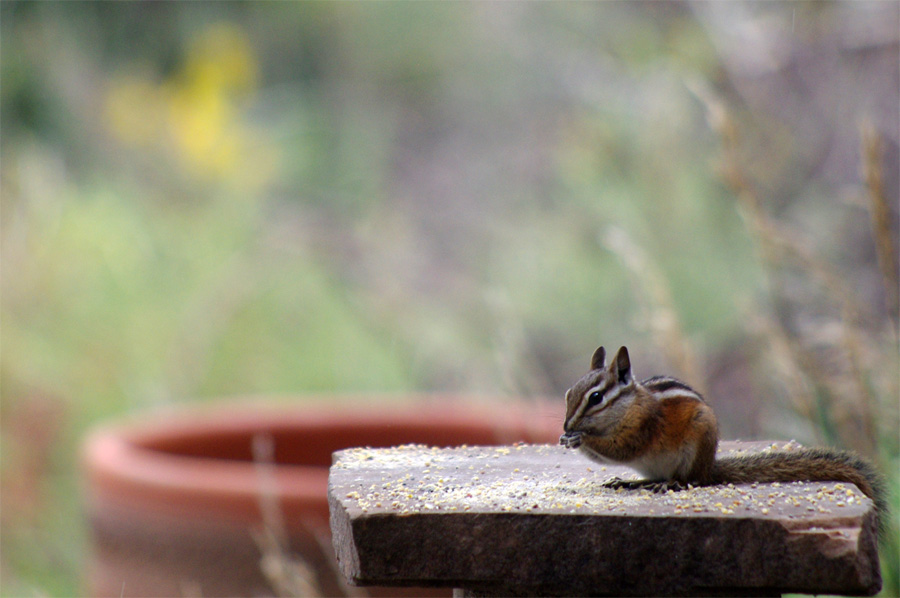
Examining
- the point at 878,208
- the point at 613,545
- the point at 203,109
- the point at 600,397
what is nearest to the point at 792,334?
the point at 878,208

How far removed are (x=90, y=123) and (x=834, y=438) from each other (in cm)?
855

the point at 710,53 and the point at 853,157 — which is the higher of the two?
the point at 710,53

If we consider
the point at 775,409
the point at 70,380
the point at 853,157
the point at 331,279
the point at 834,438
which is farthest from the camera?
the point at 331,279

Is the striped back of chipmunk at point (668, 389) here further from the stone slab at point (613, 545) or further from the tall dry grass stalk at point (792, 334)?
the tall dry grass stalk at point (792, 334)

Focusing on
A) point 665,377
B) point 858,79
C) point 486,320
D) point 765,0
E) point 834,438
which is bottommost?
point 486,320

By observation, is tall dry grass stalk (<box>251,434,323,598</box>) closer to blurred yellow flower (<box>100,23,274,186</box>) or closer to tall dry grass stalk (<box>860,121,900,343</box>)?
tall dry grass stalk (<box>860,121,900,343</box>)

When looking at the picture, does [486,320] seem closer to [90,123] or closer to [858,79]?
[858,79]

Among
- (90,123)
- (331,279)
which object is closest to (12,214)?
(331,279)

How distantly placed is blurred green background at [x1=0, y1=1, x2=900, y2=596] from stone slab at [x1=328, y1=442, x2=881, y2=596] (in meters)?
1.02

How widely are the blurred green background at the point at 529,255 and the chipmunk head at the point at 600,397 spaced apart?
929 millimetres

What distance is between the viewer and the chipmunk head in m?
1.53

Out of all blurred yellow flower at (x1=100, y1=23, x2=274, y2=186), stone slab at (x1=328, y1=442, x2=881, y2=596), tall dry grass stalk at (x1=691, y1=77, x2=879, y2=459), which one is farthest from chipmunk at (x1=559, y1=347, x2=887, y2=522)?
blurred yellow flower at (x1=100, y1=23, x2=274, y2=186)

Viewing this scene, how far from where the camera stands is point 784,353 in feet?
8.38

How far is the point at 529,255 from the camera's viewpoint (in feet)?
20.5
